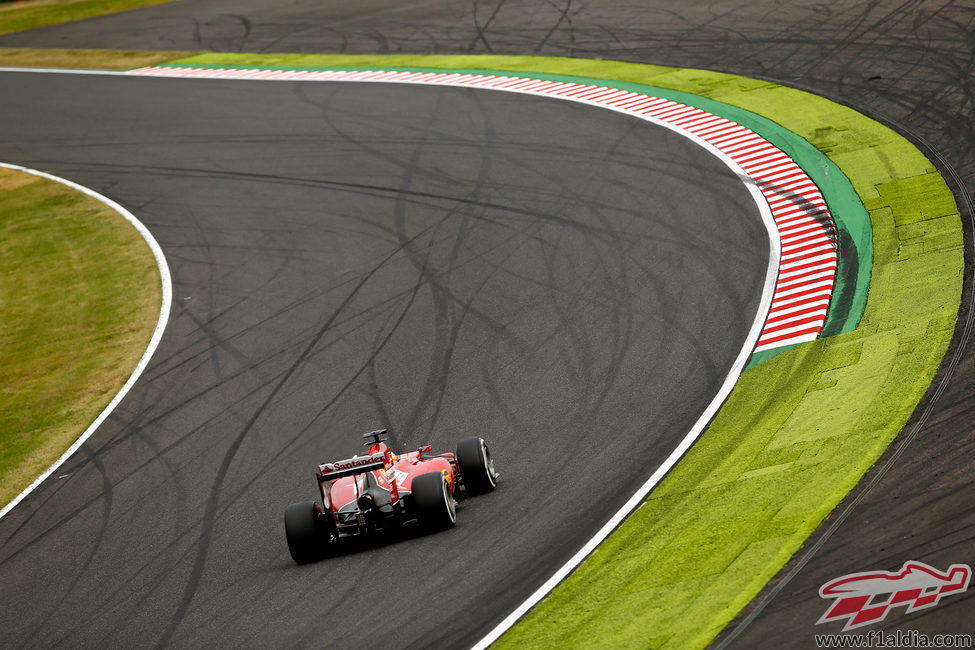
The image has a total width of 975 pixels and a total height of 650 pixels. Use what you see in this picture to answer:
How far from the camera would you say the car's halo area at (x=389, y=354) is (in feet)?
40.2

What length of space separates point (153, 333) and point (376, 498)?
30.4 feet

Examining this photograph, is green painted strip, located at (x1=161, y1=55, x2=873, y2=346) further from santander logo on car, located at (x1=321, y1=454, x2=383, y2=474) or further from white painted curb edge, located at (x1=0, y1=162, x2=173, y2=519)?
white painted curb edge, located at (x1=0, y1=162, x2=173, y2=519)

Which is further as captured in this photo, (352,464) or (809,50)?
(809,50)

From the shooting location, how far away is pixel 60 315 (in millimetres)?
21594

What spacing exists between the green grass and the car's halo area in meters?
18.8

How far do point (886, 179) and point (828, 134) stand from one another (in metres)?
2.82

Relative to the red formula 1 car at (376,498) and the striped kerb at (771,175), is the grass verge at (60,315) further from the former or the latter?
the striped kerb at (771,175)

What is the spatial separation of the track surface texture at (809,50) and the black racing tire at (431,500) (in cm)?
393

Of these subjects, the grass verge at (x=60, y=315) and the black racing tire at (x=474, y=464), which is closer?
the black racing tire at (x=474, y=464)

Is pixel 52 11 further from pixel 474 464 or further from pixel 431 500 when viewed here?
pixel 431 500

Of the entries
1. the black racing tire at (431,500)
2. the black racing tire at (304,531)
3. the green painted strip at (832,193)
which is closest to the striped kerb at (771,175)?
the green painted strip at (832,193)

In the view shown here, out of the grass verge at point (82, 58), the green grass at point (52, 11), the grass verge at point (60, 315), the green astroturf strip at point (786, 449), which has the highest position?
the green grass at point (52, 11)

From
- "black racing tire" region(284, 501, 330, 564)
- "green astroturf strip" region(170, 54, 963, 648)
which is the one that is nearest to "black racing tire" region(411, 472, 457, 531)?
"black racing tire" region(284, 501, 330, 564)

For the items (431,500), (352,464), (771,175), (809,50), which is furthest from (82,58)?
(431,500)
